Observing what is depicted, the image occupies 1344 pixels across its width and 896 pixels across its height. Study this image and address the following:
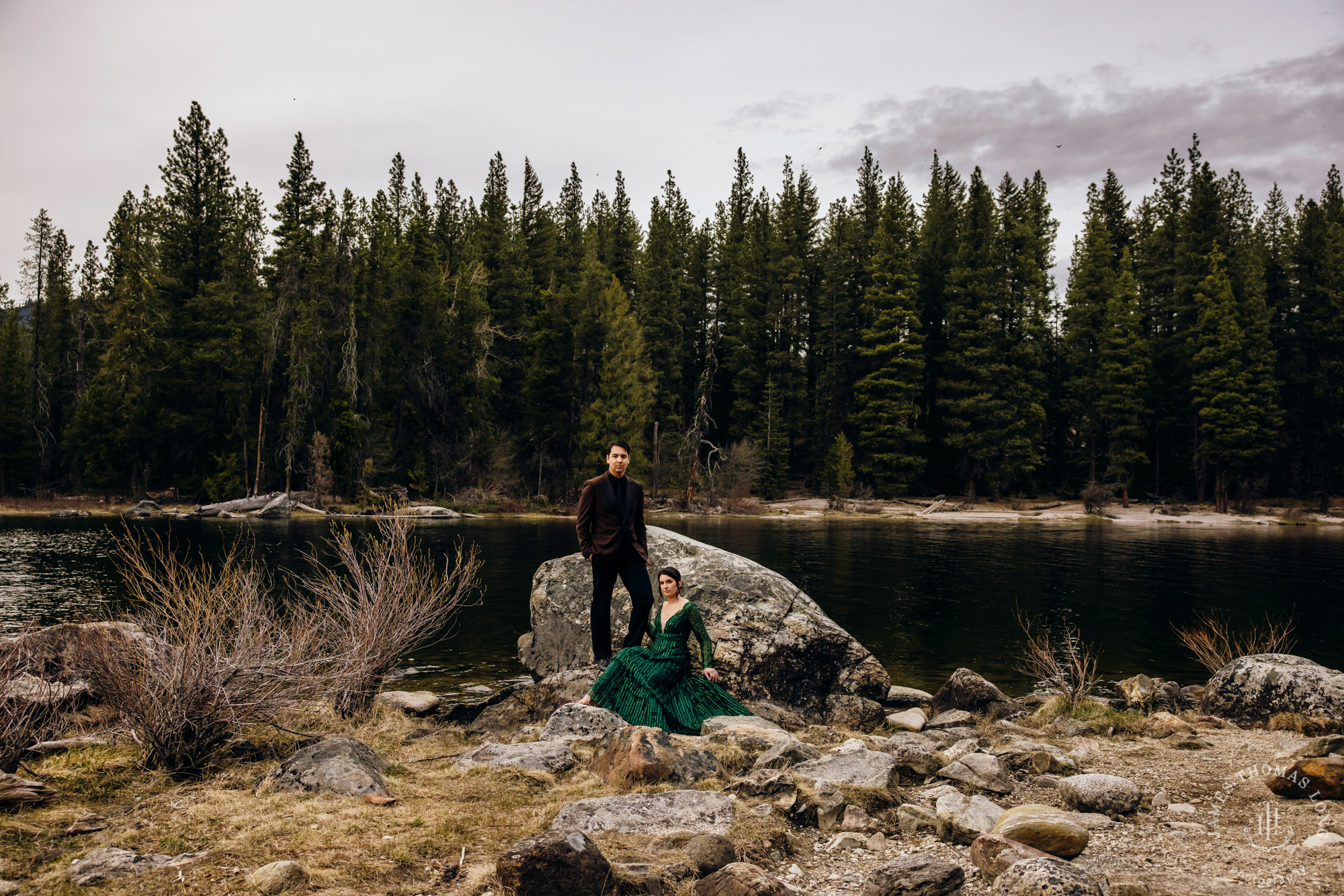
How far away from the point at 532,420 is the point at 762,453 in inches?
629

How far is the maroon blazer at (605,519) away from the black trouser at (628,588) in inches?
4.2

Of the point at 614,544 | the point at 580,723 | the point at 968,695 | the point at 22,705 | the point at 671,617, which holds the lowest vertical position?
the point at 968,695

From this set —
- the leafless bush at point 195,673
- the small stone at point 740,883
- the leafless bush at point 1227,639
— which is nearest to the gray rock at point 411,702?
the leafless bush at point 195,673

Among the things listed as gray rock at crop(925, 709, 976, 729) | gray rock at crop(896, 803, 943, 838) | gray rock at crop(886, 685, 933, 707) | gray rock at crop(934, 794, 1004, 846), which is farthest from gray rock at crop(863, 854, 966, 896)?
gray rock at crop(886, 685, 933, 707)

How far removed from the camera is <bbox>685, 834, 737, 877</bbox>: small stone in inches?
173

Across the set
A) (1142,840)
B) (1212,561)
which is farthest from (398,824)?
(1212,561)

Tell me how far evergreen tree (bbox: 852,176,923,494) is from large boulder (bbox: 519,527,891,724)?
46.2 m

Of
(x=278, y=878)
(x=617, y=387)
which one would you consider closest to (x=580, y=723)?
(x=278, y=878)

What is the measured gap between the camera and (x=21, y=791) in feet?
16.3

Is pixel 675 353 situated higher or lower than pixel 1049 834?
higher

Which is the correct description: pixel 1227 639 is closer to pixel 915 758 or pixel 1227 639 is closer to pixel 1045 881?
pixel 915 758

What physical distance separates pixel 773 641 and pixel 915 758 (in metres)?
3.13

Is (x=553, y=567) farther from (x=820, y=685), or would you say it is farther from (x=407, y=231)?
(x=407, y=231)

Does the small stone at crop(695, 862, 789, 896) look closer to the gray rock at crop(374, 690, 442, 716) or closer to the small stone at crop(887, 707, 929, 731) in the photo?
the small stone at crop(887, 707, 929, 731)
